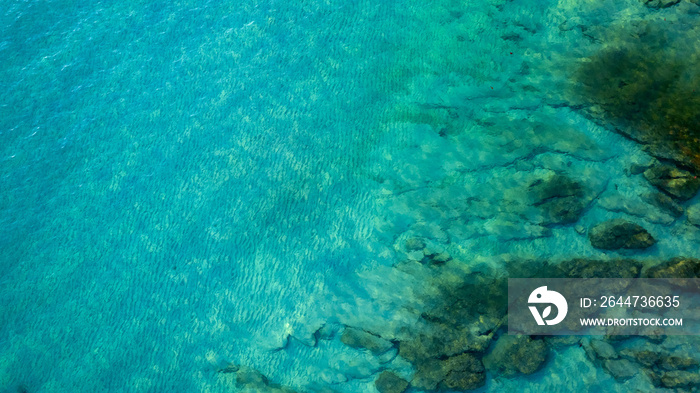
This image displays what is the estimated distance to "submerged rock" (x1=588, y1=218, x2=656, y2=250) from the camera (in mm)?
10375

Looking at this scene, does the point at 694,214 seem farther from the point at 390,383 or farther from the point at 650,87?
the point at 390,383

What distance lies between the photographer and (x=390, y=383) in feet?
31.4

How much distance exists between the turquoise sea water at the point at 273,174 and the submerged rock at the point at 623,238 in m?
0.28

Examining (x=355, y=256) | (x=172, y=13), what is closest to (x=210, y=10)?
(x=172, y=13)

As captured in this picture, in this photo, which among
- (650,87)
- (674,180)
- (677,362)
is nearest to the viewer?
(677,362)

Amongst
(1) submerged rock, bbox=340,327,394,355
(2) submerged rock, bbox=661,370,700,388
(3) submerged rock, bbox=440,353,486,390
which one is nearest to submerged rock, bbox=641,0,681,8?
(2) submerged rock, bbox=661,370,700,388

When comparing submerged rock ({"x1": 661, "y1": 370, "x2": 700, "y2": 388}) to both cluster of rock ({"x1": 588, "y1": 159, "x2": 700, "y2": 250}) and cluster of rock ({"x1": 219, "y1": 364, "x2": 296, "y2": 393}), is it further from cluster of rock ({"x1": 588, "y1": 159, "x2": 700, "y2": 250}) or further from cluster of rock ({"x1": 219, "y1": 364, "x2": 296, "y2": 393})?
cluster of rock ({"x1": 219, "y1": 364, "x2": 296, "y2": 393})

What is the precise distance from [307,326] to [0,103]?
381 inches

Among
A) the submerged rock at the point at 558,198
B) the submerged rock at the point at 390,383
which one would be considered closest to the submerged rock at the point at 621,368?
the submerged rock at the point at 558,198

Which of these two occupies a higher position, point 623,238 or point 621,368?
point 623,238

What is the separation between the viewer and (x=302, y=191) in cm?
1159

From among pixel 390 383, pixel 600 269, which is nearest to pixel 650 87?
pixel 600 269

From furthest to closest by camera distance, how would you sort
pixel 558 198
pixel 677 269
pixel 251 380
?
pixel 558 198, pixel 677 269, pixel 251 380

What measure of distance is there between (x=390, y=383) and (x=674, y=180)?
24.4 ft
